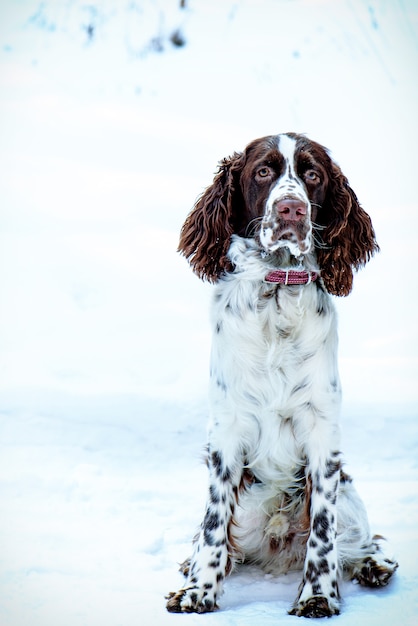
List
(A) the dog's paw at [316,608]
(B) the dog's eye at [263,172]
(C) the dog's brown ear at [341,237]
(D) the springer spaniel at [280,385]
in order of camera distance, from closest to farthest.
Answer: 1. (A) the dog's paw at [316,608]
2. (D) the springer spaniel at [280,385]
3. (B) the dog's eye at [263,172]
4. (C) the dog's brown ear at [341,237]

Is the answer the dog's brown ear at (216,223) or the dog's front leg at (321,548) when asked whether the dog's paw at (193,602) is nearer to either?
the dog's front leg at (321,548)

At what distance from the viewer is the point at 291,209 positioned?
2822mm

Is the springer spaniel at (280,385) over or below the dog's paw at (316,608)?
over

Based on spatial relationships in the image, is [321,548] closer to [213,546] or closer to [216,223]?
[213,546]

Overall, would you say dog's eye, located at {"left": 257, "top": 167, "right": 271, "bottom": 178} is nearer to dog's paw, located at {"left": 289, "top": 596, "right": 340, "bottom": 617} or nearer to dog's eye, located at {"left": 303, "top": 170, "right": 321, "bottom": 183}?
dog's eye, located at {"left": 303, "top": 170, "right": 321, "bottom": 183}

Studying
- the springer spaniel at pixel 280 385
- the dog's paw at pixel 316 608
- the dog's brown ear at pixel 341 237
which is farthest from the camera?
the dog's brown ear at pixel 341 237

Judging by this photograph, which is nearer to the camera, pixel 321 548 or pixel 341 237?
pixel 321 548

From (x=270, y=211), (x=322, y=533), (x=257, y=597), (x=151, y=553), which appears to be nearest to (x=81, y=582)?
(x=151, y=553)

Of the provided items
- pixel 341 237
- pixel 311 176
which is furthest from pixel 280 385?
pixel 311 176

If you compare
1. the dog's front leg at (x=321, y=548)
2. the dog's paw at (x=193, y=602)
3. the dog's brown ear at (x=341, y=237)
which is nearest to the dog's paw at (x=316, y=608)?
the dog's front leg at (x=321, y=548)

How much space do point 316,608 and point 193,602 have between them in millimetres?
382

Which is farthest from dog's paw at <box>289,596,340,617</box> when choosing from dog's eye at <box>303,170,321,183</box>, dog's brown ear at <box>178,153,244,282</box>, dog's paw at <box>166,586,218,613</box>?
dog's eye at <box>303,170,321,183</box>

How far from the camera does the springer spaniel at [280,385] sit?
2.90 metres

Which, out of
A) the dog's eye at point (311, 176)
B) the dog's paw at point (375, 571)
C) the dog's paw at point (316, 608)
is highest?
the dog's eye at point (311, 176)
